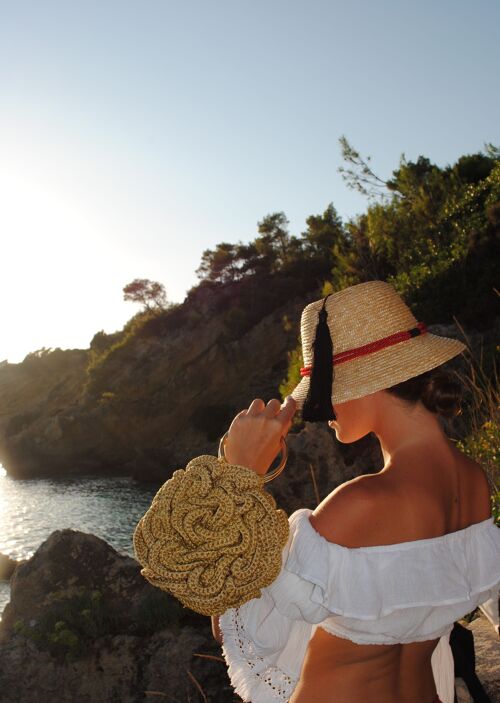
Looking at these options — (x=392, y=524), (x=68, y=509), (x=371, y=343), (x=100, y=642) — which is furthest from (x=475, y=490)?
(x=68, y=509)

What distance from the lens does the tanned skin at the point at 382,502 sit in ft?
4.73

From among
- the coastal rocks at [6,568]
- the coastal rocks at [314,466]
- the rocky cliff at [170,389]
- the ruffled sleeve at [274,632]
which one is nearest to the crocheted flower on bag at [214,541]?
the ruffled sleeve at [274,632]

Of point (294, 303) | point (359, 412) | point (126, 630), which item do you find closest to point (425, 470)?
point (359, 412)

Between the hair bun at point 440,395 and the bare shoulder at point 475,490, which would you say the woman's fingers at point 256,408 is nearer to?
the hair bun at point 440,395

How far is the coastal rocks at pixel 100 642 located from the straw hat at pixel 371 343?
389cm

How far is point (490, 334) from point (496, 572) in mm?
9011

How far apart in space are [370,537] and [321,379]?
19.3 inches

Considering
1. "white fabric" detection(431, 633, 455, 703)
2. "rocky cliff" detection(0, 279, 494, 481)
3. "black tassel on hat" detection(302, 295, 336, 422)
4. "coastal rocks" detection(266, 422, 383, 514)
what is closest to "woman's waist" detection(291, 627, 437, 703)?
"white fabric" detection(431, 633, 455, 703)

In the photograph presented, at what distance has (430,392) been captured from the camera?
67.3 inches

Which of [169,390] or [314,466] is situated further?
[169,390]

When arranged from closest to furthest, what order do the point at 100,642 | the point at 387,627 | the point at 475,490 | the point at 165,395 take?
1. the point at 387,627
2. the point at 475,490
3. the point at 100,642
4. the point at 165,395

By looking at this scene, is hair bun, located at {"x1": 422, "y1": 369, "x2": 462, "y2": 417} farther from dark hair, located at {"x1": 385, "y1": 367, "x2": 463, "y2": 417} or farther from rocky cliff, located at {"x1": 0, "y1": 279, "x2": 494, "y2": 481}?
rocky cliff, located at {"x1": 0, "y1": 279, "x2": 494, "y2": 481}

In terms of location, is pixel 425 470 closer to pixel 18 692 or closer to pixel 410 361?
pixel 410 361

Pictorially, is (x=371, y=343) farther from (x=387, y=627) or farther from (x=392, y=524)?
(x=387, y=627)
